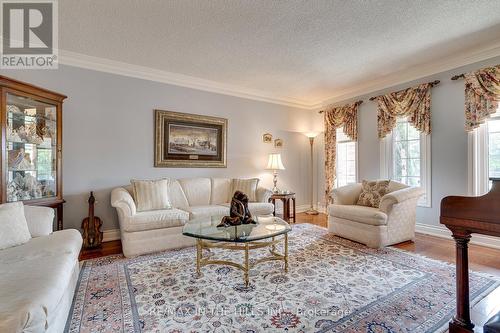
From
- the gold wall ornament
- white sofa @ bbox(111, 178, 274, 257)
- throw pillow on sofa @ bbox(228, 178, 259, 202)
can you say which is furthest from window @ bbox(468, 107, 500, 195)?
the gold wall ornament

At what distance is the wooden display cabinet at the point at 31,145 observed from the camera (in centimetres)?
260

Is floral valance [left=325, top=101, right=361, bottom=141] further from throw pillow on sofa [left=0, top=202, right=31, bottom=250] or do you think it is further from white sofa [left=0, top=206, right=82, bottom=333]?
throw pillow on sofa [left=0, top=202, right=31, bottom=250]

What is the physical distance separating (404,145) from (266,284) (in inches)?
141

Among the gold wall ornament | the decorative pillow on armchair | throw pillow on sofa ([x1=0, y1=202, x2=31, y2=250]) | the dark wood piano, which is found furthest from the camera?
the gold wall ornament

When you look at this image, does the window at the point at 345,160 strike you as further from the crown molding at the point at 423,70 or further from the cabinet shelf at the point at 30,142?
the cabinet shelf at the point at 30,142

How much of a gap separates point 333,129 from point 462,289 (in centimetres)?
420

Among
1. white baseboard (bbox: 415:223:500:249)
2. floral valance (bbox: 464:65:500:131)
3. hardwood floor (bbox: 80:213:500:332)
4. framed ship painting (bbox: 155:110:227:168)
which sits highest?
floral valance (bbox: 464:65:500:131)

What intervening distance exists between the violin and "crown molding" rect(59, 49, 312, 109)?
73.8 inches

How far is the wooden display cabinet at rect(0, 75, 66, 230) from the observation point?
2.60m

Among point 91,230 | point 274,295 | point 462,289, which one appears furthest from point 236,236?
point 91,230

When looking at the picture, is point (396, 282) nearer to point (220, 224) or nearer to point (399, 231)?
point (399, 231)

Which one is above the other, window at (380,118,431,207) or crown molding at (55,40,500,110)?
crown molding at (55,40,500,110)

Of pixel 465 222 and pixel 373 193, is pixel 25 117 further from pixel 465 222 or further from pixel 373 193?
pixel 373 193

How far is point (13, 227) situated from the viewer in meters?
1.99
